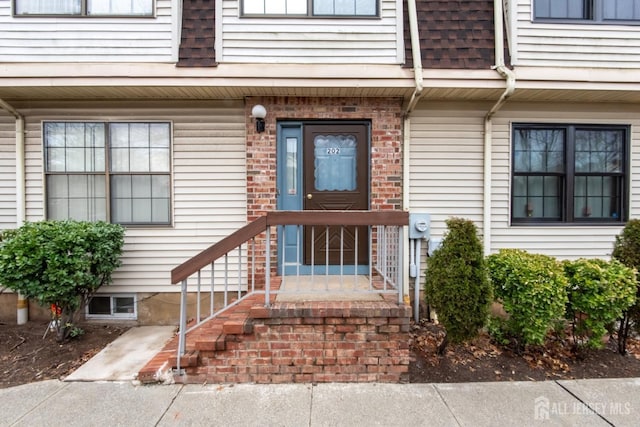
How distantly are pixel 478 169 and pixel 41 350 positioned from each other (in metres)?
5.50

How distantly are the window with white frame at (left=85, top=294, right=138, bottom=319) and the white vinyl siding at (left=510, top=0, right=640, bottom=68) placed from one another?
19.0 ft

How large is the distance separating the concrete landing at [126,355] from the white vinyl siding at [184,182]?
531 millimetres

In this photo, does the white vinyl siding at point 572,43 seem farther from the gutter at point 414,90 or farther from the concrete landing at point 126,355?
the concrete landing at point 126,355

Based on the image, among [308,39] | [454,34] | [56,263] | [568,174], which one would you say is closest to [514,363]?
[568,174]

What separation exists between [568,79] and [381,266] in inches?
124

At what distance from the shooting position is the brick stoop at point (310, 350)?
2.72 meters

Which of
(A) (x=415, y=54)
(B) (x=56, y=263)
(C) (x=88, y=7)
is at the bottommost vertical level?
(B) (x=56, y=263)

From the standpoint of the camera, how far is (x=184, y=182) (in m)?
4.02

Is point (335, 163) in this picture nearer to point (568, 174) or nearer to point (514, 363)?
point (514, 363)

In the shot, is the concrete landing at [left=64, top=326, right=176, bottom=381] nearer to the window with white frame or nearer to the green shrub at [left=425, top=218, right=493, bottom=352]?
the window with white frame

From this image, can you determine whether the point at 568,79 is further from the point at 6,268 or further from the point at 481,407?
the point at 6,268

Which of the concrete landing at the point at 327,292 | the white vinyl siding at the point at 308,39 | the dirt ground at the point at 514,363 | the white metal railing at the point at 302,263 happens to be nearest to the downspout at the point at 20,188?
the white metal railing at the point at 302,263

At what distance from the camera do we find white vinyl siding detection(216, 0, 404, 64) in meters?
3.74

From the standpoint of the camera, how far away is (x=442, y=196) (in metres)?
4.12
